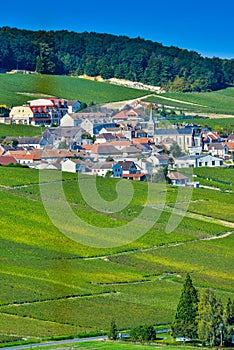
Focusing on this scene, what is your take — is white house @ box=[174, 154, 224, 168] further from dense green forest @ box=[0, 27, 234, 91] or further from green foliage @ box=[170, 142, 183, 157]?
dense green forest @ box=[0, 27, 234, 91]

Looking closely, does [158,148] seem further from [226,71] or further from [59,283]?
[226,71]

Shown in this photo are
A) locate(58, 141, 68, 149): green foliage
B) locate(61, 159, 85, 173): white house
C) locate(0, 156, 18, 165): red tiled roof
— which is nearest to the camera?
locate(61, 159, 85, 173): white house

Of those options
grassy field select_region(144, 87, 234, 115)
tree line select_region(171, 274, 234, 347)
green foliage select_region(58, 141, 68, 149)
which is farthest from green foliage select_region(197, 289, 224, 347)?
grassy field select_region(144, 87, 234, 115)

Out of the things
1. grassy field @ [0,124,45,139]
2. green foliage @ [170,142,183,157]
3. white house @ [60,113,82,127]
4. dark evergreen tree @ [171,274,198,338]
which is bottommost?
dark evergreen tree @ [171,274,198,338]

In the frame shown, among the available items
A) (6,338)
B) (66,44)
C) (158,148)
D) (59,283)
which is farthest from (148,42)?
(6,338)

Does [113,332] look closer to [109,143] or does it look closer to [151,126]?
[109,143]

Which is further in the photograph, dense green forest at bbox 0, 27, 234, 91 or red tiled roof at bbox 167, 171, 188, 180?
dense green forest at bbox 0, 27, 234, 91

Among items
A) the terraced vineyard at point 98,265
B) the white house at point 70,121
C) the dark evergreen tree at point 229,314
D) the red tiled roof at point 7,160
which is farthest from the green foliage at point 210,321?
the white house at point 70,121
